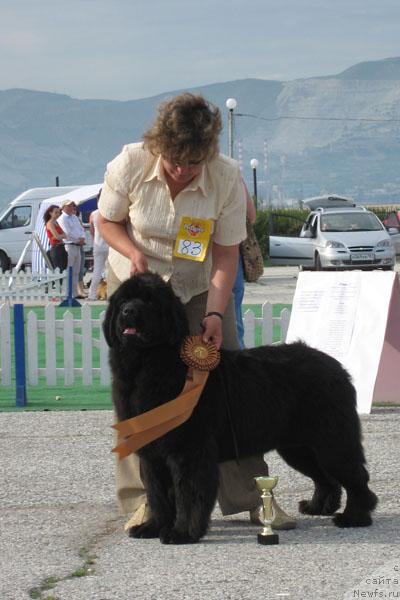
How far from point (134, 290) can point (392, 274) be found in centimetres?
451

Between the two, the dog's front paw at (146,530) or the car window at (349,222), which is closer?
the dog's front paw at (146,530)

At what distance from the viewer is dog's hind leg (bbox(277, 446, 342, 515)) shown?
18.5 feet

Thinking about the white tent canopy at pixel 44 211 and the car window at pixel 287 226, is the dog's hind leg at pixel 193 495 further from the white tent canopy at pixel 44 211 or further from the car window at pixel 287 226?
the car window at pixel 287 226

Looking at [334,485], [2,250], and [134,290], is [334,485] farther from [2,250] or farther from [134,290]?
[2,250]

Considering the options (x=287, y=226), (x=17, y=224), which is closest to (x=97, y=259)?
(x=17, y=224)

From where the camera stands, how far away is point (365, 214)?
28328mm

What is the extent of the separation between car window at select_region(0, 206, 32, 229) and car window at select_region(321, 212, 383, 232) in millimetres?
8116

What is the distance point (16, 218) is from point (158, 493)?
26.5m

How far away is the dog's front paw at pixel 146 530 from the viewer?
5.25 m

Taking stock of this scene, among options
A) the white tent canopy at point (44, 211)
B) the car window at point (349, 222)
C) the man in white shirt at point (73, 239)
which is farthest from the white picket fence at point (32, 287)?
the car window at point (349, 222)

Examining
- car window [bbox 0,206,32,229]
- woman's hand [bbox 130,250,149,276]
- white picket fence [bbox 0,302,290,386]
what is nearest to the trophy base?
woman's hand [bbox 130,250,149,276]

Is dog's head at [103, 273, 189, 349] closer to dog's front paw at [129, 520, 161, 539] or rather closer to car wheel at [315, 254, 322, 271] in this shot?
dog's front paw at [129, 520, 161, 539]

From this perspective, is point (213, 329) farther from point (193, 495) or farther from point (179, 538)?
point (179, 538)

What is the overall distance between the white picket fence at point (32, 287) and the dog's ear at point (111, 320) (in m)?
13.7
